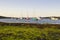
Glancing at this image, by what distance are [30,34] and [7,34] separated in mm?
2842

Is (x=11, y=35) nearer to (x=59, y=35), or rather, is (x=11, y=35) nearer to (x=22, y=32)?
(x=22, y=32)

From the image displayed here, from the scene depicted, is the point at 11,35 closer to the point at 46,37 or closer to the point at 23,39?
the point at 23,39

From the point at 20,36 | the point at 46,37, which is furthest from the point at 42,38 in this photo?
the point at 20,36

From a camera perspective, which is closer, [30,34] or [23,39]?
[23,39]

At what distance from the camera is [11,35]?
2716 cm

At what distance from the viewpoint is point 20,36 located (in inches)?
1067

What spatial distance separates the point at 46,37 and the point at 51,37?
2.12 ft

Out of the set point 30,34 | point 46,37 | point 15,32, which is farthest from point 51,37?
point 15,32

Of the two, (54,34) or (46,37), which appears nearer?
(46,37)

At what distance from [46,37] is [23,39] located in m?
2.90

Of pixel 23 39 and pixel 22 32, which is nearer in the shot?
pixel 23 39

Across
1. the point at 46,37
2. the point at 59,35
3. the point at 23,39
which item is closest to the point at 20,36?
the point at 23,39

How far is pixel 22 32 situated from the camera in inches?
1148

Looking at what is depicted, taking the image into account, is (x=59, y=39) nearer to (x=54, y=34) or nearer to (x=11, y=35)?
(x=54, y=34)
